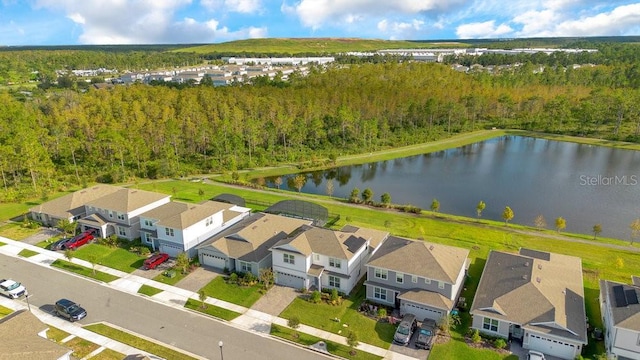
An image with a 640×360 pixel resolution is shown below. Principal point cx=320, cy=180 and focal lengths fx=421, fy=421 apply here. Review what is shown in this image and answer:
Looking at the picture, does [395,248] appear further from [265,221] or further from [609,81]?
[609,81]

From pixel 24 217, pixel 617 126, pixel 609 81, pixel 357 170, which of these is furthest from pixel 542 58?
pixel 24 217

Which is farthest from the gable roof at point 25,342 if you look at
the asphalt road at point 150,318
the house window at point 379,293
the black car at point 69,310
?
the house window at point 379,293

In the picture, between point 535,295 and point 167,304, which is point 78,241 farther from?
point 535,295

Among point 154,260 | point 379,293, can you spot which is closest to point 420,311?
point 379,293

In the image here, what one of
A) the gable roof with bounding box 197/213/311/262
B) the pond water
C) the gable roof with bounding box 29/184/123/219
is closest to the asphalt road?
the gable roof with bounding box 197/213/311/262

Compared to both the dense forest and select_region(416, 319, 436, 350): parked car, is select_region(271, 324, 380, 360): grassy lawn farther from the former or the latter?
the dense forest
